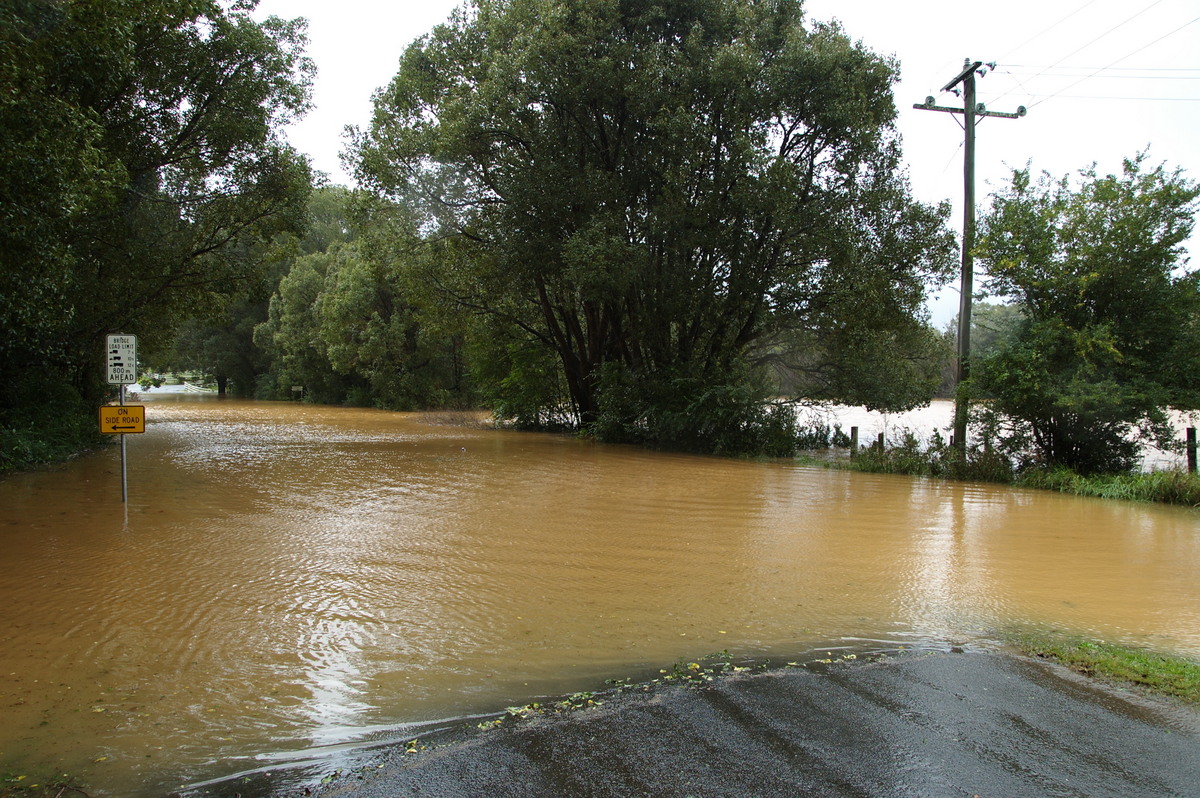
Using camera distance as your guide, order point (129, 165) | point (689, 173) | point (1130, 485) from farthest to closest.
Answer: point (689, 173) < point (129, 165) < point (1130, 485)

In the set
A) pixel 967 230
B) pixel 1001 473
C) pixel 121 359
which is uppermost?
pixel 967 230

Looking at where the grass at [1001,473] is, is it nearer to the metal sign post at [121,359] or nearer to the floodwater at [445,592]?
the floodwater at [445,592]

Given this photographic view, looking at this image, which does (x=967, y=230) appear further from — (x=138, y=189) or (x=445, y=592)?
(x=138, y=189)

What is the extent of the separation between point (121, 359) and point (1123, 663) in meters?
12.1

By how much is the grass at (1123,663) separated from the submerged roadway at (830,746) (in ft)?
A: 0.71

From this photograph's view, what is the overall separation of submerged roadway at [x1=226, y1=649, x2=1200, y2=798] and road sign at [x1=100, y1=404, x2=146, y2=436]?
8641 mm

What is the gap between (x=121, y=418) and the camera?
1015 cm

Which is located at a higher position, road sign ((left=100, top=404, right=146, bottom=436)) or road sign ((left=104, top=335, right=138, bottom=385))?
road sign ((left=104, top=335, right=138, bottom=385))

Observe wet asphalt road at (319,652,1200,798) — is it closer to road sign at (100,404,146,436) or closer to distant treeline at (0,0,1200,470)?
road sign at (100,404,146,436)

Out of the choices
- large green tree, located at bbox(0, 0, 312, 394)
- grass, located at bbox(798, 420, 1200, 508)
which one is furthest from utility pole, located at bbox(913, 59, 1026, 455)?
large green tree, located at bbox(0, 0, 312, 394)

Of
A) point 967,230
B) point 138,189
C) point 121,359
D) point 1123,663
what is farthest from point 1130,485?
point 138,189

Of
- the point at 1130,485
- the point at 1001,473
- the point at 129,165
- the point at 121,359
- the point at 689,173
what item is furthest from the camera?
the point at 689,173

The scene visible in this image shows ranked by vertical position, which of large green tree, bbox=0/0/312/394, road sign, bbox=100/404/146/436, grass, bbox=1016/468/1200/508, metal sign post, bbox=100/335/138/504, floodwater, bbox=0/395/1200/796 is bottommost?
floodwater, bbox=0/395/1200/796

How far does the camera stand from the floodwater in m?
4.20
